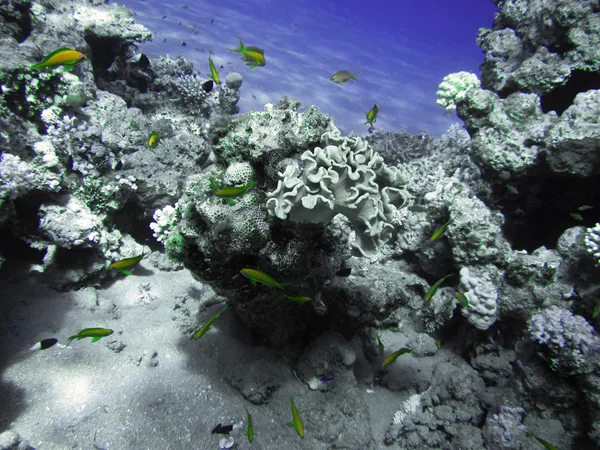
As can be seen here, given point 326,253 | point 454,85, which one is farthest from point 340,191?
point 454,85

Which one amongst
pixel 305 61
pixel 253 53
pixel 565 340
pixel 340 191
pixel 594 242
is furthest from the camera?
pixel 305 61

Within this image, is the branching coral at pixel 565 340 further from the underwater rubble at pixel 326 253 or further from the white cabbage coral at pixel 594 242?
the white cabbage coral at pixel 594 242

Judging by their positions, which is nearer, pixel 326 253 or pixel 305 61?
pixel 326 253

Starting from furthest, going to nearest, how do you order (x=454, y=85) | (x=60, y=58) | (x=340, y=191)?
(x=454, y=85), (x=60, y=58), (x=340, y=191)

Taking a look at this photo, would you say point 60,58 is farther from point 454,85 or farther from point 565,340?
point 454,85

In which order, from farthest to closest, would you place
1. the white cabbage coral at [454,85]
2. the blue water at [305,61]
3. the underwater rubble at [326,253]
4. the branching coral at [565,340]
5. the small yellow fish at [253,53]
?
the blue water at [305,61], the white cabbage coral at [454,85], the small yellow fish at [253,53], the branching coral at [565,340], the underwater rubble at [326,253]

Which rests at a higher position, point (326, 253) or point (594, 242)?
point (594, 242)

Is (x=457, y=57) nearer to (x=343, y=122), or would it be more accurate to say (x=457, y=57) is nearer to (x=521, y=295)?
(x=343, y=122)

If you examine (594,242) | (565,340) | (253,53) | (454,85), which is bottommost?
(565,340)

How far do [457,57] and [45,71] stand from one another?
5599 centimetres

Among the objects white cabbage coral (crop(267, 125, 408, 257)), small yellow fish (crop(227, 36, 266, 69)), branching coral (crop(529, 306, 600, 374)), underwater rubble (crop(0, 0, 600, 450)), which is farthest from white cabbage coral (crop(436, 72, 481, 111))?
white cabbage coral (crop(267, 125, 408, 257))

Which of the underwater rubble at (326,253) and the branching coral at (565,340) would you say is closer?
the underwater rubble at (326,253)

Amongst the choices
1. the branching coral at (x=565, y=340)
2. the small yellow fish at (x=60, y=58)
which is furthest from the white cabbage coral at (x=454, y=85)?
the small yellow fish at (x=60, y=58)

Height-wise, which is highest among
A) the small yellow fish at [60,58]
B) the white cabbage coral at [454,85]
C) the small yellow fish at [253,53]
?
the white cabbage coral at [454,85]
